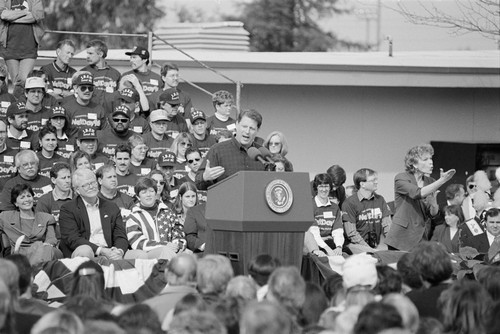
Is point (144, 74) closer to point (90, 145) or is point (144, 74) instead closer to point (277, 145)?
point (90, 145)

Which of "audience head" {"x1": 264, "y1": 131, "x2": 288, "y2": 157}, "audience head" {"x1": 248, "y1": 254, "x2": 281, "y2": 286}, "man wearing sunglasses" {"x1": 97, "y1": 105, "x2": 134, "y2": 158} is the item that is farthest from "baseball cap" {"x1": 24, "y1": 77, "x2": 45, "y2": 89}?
"audience head" {"x1": 248, "y1": 254, "x2": 281, "y2": 286}

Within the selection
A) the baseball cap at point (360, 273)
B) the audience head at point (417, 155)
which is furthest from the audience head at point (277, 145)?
the baseball cap at point (360, 273)

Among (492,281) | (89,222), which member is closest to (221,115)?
(89,222)

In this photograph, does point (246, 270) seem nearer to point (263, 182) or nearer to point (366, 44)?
point (263, 182)

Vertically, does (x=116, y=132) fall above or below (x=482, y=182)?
above

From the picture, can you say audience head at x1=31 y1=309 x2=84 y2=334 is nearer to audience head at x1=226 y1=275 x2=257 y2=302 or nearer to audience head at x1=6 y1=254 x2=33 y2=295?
audience head at x1=226 y1=275 x2=257 y2=302

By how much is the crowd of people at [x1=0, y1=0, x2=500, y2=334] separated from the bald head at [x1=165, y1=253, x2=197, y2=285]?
0.4 inches

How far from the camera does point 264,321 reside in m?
5.85

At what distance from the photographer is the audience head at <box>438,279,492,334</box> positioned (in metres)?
6.86

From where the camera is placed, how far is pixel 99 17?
4606 cm

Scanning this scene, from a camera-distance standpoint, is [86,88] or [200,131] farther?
[200,131]

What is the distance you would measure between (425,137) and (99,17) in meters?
28.9

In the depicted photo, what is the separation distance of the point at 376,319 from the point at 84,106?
956cm

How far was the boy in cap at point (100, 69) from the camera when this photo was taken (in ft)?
52.6
